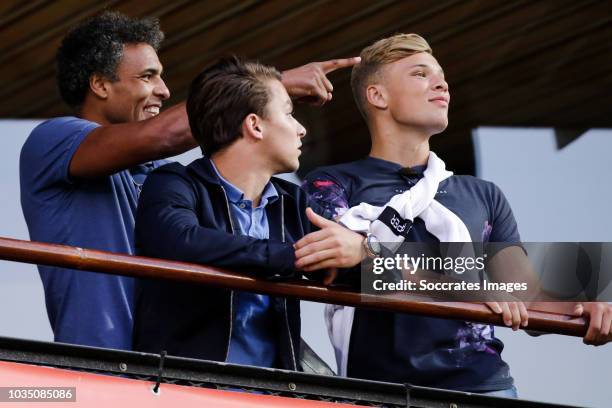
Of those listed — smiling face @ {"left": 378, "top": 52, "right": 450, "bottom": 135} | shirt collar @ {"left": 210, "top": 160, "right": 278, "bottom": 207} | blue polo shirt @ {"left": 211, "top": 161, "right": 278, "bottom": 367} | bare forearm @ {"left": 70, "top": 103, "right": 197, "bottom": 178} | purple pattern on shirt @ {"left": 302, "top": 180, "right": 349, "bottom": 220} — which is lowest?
blue polo shirt @ {"left": 211, "top": 161, "right": 278, "bottom": 367}

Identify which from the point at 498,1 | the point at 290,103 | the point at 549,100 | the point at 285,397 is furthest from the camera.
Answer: the point at 549,100

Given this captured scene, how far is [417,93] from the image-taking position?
3.80 meters

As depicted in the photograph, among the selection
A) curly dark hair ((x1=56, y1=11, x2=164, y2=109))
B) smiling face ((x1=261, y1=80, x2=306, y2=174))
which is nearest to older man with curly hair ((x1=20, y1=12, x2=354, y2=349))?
smiling face ((x1=261, y1=80, x2=306, y2=174))

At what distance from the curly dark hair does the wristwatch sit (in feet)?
3.73

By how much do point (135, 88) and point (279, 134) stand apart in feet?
2.55

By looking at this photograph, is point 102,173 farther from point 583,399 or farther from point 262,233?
point 583,399

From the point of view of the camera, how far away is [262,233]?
3172 mm

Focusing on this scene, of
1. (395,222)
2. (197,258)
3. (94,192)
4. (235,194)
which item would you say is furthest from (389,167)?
(197,258)

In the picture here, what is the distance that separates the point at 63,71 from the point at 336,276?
1275 millimetres

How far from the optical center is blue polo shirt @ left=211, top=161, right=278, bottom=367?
120 inches

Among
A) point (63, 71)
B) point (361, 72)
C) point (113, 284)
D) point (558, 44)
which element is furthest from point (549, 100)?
point (113, 284)

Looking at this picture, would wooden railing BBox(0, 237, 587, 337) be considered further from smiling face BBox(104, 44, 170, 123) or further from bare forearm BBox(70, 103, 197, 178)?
smiling face BBox(104, 44, 170, 123)

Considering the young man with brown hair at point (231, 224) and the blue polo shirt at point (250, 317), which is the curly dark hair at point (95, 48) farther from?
the blue polo shirt at point (250, 317)

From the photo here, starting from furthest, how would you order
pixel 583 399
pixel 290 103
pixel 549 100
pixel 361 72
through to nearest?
1. pixel 549 100
2. pixel 583 399
3. pixel 361 72
4. pixel 290 103
